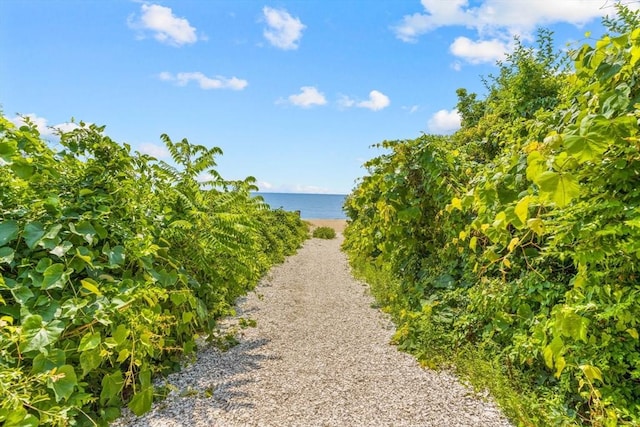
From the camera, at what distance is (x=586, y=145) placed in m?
1.56

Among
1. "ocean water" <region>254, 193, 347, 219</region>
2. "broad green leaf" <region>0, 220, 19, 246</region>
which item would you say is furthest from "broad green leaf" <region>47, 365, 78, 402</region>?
"ocean water" <region>254, 193, 347, 219</region>

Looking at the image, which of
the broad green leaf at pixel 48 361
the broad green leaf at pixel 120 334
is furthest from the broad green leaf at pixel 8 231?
the broad green leaf at pixel 120 334

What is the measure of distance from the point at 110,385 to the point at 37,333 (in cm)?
65

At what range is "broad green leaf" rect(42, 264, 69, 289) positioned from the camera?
2162mm

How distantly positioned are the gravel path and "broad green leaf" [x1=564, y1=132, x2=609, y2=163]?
201 centimetres

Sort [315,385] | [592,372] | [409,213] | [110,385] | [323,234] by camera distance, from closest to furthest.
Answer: [592,372] → [110,385] → [315,385] → [409,213] → [323,234]

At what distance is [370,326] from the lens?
4.82 metres

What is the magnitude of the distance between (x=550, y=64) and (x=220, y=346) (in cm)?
601

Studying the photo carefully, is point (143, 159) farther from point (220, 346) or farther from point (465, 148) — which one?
point (465, 148)

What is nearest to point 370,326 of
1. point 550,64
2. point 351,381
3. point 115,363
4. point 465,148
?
point 351,381

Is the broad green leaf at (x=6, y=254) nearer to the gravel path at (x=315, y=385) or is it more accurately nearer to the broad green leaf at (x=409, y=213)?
the gravel path at (x=315, y=385)

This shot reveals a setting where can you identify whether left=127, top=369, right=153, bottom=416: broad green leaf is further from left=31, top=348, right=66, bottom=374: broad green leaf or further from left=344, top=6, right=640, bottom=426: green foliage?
left=344, top=6, right=640, bottom=426: green foliage

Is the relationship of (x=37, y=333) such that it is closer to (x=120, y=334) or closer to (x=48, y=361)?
(x=48, y=361)

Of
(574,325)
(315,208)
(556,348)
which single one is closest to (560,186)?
(574,325)
